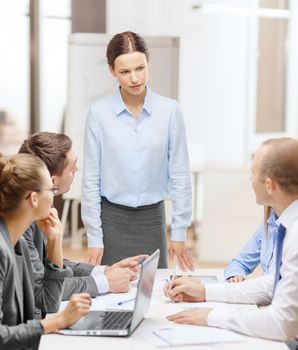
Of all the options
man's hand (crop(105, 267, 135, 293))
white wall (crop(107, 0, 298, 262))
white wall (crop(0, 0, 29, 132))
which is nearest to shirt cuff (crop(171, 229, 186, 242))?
man's hand (crop(105, 267, 135, 293))

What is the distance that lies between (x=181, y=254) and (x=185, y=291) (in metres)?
0.70

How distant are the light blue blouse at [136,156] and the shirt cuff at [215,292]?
2.41ft

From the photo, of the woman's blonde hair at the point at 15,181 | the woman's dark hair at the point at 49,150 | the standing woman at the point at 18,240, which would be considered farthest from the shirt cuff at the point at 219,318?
the woman's dark hair at the point at 49,150

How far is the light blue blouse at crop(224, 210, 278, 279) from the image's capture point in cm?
235

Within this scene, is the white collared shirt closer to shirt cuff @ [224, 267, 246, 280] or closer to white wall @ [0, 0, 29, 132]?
shirt cuff @ [224, 267, 246, 280]

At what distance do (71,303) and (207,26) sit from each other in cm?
520

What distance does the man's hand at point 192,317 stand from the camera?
76.2 inches

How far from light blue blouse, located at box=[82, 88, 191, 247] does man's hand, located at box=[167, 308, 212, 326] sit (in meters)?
0.98

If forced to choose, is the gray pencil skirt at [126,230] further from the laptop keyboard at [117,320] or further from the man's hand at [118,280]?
the laptop keyboard at [117,320]

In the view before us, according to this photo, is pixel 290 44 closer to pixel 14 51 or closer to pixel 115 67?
pixel 14 51

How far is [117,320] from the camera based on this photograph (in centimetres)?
195

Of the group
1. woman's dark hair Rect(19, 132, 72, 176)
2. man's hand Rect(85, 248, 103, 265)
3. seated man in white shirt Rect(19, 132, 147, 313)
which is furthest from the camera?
man's hand Rect(85, 248, 103, 265)

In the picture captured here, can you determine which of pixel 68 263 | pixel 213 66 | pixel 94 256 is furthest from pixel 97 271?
pixel 213 66

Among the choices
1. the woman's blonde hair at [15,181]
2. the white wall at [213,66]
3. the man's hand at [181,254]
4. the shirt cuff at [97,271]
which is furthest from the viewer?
the white wall at [213,66]
